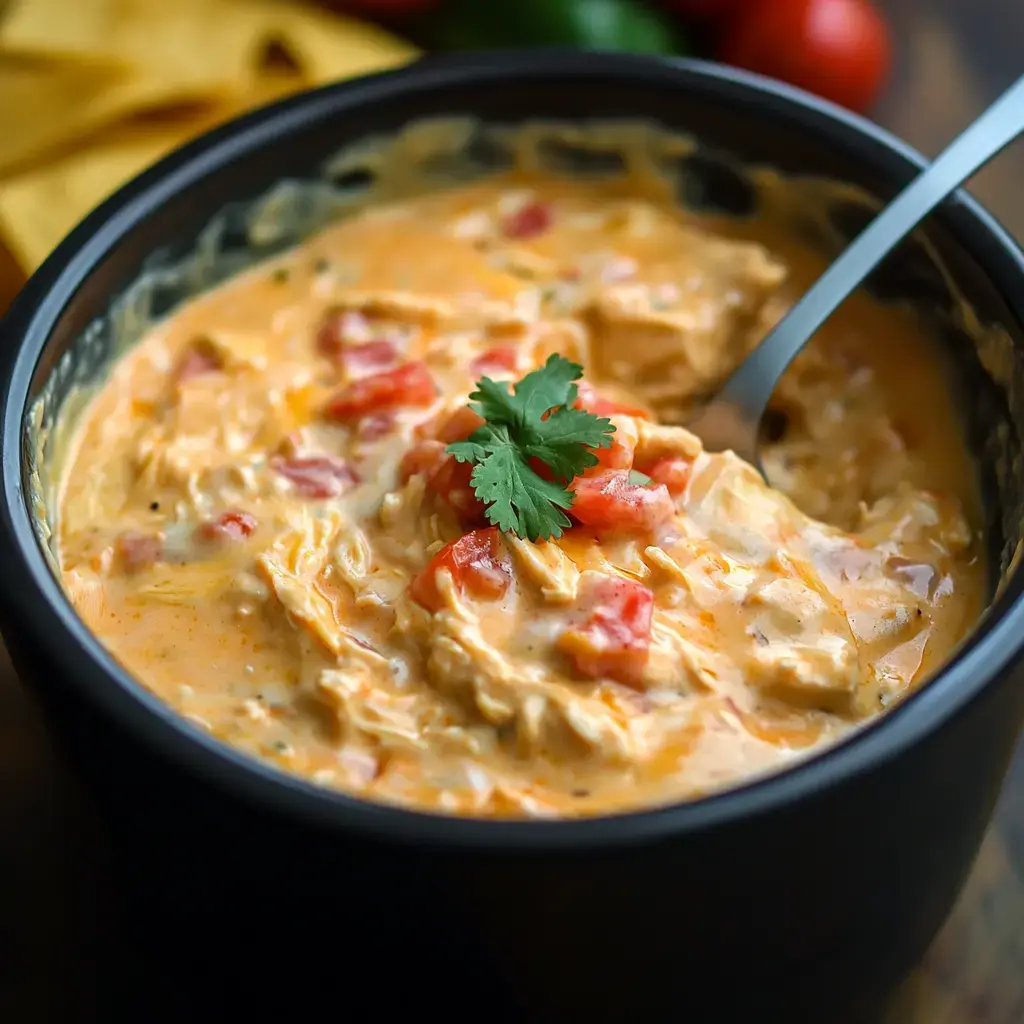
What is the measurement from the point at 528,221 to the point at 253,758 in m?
1.31

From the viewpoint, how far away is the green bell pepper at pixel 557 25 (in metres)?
2.98

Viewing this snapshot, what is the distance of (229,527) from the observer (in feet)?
6.42

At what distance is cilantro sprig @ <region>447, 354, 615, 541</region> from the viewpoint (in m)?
1.82

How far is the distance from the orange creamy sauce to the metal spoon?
3.2 inches

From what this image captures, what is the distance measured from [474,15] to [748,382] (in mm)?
1299

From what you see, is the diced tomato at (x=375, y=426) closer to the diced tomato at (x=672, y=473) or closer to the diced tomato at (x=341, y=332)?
the diced tomato at (x=341, y=332)

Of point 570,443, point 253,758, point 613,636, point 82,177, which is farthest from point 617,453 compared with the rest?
point 82,177

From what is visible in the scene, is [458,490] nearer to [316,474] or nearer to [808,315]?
[316,474]

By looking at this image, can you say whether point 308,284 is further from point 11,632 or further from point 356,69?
point 11,632

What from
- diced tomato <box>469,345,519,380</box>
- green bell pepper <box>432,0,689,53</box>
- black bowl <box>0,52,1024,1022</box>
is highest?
green bell pepper <box>432,0,689,53</box>

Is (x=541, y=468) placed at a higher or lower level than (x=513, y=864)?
higher

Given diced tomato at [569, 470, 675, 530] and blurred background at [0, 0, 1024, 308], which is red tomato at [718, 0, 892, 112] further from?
diced tomato at [569, 470, 675, 530]

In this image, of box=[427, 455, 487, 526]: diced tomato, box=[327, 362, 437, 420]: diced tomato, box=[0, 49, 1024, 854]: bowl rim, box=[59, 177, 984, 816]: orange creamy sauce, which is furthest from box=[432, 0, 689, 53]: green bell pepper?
Answer: box=[427, 455, 487, 526]: diced tomato

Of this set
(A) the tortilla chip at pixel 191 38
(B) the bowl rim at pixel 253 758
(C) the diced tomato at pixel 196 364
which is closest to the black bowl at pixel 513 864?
(B) the bowl rim at pixel 253 758
